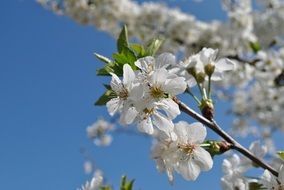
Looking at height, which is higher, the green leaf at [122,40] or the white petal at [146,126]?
the green leaf at [122,40]

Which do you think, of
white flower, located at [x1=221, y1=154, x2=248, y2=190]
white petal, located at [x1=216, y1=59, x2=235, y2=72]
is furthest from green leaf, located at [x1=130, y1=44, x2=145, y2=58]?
white flower, located at [x1=221, y1=154, x2=248, y2=190]

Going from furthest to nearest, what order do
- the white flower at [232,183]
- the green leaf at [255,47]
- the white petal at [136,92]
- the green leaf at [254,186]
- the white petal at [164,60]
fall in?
the green leaf at [255,47] < the white flower at [232,183] < the green leaf at [254,186] < the white petal at [164,60] < the white petal at [136,92]

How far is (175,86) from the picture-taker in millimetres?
1281

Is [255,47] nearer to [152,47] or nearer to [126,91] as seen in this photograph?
[152,47]

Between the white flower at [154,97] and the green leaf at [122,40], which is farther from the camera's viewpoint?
the green leaf at [122,40]

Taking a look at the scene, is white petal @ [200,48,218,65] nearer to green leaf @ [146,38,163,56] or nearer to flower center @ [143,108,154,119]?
green leaf @ [146,38,163,56]

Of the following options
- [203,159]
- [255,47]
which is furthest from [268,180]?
[255,47]

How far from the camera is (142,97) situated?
126 centimetres

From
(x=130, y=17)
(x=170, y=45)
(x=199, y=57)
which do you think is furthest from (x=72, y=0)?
(x=199, y=57)

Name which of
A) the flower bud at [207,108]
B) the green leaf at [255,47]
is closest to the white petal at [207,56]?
the flower bud at [207,108]

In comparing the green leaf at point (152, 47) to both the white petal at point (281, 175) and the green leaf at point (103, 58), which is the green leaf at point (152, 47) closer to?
the green leaf at point (103, 58)

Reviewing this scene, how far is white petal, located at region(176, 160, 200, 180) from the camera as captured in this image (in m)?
1.33

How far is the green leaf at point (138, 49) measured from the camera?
1388 mm

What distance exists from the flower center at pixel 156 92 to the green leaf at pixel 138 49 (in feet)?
0.49
